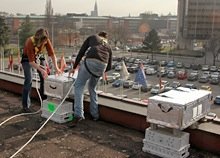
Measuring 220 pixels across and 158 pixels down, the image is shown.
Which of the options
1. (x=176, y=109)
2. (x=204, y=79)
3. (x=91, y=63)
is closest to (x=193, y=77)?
(x=204, y=79)

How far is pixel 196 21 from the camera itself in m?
60.4

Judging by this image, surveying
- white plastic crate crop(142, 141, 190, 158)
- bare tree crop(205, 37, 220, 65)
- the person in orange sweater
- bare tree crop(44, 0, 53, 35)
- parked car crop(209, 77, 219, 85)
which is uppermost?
bare tree crop(44, 0, 53, 35)

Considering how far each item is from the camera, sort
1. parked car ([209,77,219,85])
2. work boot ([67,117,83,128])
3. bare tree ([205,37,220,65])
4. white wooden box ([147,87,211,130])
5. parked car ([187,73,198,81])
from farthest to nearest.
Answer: bare tree ([205,37,220,65])
parked car ([187,73,198,81])
parked car ([209,77,219,85])
work boot ([67,117,83,128])
white wooden box ([147,87,211,130])

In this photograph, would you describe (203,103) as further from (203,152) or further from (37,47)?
(37,47)

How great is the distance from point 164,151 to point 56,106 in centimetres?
174

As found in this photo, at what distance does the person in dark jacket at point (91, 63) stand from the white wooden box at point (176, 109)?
1060mm

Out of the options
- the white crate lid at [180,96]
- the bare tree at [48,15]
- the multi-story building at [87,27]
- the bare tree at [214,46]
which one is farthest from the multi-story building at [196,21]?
the white crate lid at [180,96]

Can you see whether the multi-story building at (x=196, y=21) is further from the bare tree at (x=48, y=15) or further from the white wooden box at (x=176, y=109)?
the white wooden box at (x=176, y=109)

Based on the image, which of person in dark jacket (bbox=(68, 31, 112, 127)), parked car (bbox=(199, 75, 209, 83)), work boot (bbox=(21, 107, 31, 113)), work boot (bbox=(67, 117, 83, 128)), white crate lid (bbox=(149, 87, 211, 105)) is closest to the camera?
white crate lid (bbox=(149, 87, 211, 105))

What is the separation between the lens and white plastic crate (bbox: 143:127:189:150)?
3262mm

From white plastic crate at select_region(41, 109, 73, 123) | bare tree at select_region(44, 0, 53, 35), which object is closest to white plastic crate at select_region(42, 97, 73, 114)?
white plastic crate at select_region(41, 109, 73, 123)

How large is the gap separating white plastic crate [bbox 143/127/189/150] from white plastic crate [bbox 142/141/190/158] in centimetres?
3

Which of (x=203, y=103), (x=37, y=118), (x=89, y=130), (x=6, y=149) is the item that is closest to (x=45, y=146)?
(x=6, y=149)

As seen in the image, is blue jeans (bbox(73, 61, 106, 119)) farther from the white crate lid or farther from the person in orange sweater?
the white crate lid
